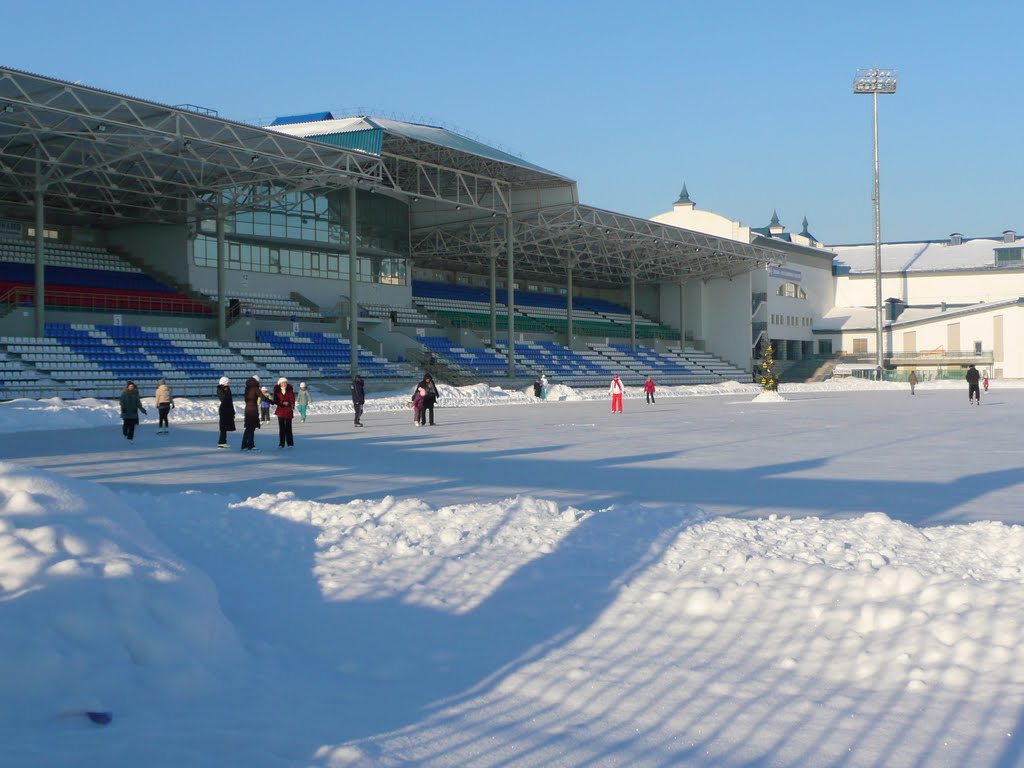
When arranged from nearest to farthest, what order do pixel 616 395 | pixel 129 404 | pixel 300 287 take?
1. pixel 129 404
2. pixel 616 395
3. pixel 300 287

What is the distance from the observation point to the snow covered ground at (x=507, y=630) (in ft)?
13.2

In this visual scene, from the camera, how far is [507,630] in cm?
564

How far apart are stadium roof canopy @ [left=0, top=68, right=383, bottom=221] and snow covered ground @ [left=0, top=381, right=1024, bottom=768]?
22.9 m

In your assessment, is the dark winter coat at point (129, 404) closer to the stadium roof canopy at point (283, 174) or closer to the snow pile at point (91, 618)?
the stadium roof canopy at point (283, 174)

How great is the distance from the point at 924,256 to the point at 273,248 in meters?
66.1

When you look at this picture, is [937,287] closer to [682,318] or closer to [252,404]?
[682,318]

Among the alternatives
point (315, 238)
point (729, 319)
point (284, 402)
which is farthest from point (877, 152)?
point (284, 402)

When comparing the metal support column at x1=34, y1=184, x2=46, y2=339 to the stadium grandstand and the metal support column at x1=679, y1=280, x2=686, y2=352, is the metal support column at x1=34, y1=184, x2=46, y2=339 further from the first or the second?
the metal support column at x1=679, y1=280, x2=686, y2=352

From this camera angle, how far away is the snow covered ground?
404 centimetres

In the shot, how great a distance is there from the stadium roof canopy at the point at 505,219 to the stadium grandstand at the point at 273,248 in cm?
16

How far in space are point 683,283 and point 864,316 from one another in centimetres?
1937

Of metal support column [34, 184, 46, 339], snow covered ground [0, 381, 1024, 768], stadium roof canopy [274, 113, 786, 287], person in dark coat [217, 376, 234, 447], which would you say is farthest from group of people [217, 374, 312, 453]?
stadium roof canopy [274, 113, 786, 287]

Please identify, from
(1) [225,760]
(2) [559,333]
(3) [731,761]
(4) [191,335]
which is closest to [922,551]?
(3) [731,761]

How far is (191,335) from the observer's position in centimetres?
4031
